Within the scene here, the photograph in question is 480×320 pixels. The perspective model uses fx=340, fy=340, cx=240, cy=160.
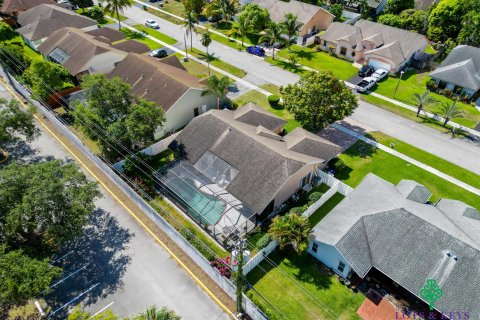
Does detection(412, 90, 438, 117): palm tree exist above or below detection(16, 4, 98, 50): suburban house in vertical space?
below

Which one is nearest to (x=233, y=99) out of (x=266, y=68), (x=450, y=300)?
(x=266, y=68)

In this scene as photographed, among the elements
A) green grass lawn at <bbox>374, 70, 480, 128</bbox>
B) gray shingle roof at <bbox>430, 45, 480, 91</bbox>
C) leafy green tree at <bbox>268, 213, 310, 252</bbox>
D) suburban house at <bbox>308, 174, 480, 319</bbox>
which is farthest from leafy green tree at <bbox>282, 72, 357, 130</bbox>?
gray shingle roof at <bbox>430, 45, 480, 91</bbox>

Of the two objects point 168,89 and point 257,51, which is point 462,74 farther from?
point 168,89

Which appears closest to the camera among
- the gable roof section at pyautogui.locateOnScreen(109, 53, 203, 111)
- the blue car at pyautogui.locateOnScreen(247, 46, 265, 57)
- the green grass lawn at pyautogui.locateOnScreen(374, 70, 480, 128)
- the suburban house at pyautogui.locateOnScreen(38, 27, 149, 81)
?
the gable roof section at pyautogui.locateOnScreen(109, 53, 203, 111)

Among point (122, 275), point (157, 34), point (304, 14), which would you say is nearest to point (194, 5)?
point (157, 34)

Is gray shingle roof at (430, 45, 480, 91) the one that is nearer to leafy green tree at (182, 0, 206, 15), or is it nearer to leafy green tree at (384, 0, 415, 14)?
leafy green tree at (384, 0, 415, 14)

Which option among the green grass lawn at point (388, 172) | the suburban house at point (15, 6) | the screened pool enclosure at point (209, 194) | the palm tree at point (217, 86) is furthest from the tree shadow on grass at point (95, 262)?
the suburban house at point (15, 6)

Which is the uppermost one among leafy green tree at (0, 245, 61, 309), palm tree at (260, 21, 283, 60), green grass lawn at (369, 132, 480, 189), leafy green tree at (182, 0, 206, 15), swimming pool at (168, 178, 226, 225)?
leafy green tree at (182, 0, 206, 15)

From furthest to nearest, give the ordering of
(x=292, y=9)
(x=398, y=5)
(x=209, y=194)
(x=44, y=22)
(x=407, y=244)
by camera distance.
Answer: (x=398, y=5) < (x=292, y=9) < (x=44, y=22) < (x=209, y=194) < (x=407, y=244)
